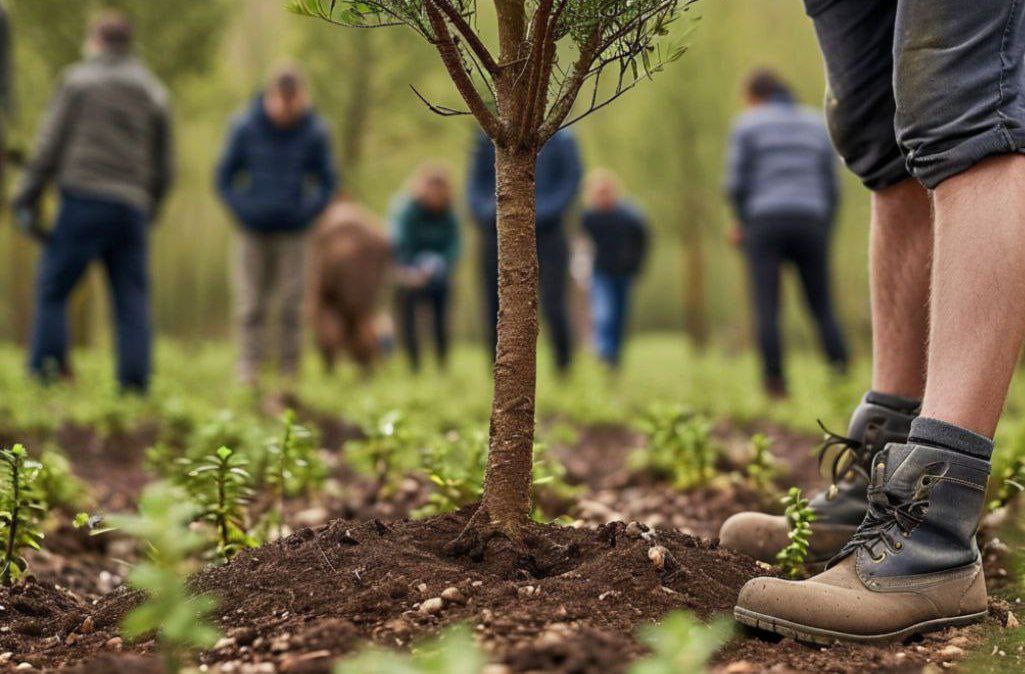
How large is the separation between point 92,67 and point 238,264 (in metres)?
1.82

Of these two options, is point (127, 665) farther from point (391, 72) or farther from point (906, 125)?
point (391, 72)

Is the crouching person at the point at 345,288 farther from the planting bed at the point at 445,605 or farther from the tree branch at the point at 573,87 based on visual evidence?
the tree branch at the point at 573,87

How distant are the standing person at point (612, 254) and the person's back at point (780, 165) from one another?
12.3ft

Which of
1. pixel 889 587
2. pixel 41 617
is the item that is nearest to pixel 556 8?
pixel 889 587

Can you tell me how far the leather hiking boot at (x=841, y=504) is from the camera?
250cm

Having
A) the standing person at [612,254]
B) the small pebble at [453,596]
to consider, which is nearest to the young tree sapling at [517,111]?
the small pebble at [453,596]

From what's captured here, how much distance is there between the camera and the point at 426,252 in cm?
1078

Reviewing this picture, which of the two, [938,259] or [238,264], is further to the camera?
[238,264]

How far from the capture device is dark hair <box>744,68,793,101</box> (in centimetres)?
794

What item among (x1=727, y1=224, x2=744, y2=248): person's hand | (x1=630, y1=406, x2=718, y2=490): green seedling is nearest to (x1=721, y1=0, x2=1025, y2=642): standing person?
(x1=630, y1=406, x2=718, y2=490): green seedling

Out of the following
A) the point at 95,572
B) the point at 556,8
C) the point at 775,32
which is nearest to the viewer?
the point at 556,8

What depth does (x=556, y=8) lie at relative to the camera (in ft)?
6.84

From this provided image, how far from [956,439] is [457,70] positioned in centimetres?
114

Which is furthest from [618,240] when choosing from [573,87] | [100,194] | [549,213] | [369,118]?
[573,87]
